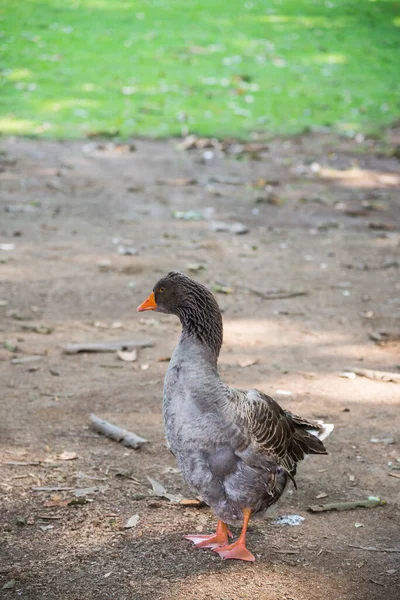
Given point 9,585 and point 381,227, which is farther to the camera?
point 381,227

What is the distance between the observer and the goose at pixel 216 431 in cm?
478

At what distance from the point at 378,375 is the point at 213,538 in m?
3.05

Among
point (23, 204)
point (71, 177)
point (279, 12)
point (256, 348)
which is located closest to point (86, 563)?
point (256, 348)

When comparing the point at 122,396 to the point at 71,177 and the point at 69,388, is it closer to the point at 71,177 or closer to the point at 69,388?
the point at 69,388

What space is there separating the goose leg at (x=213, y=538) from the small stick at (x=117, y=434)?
1.21 metres

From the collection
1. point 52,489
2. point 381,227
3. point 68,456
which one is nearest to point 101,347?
point 68,456

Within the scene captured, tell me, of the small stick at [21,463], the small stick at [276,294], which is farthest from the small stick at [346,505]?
the small stick at [276,294]

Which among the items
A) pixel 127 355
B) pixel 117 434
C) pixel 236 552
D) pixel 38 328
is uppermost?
pixel 236 552

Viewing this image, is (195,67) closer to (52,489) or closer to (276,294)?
(276,294)

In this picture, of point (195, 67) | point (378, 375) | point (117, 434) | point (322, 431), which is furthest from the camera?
point (195, 67)

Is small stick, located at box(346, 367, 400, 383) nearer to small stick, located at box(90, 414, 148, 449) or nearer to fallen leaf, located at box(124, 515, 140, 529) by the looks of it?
small stick, located at box(90, 414, 148, 449)

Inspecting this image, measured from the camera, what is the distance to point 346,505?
5.60m

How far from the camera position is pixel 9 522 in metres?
5.18

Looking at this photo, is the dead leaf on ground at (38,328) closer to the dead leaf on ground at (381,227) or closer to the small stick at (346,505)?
the small stick at (346,505)
